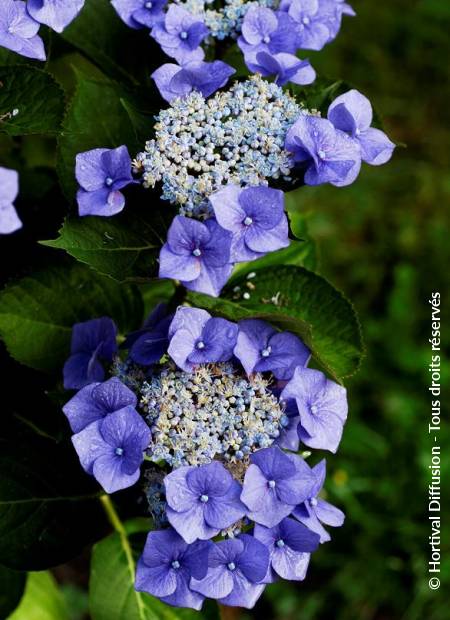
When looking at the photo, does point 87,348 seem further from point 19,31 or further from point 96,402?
point 19,31

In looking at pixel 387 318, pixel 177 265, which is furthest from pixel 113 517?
pixel 387 318

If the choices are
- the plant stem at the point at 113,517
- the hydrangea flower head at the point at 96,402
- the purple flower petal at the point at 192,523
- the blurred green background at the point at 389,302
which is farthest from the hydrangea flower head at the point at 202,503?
the blurred green background at the point at 389,302

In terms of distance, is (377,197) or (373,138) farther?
(377,197)

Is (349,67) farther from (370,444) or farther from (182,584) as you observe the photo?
(182,584)

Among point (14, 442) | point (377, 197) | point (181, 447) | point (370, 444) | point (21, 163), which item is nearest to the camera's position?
point (181, 447)

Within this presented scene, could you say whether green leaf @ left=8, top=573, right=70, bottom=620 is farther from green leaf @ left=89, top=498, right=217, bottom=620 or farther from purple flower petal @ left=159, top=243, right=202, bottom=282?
purple flower petal @ left=159, top=243, right=202, bottom=282

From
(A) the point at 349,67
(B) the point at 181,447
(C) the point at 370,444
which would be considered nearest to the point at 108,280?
(B) the point at 181,447

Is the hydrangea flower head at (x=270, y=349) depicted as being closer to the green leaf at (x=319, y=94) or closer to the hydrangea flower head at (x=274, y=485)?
the hydrangea flower head at (x=274, y=485)

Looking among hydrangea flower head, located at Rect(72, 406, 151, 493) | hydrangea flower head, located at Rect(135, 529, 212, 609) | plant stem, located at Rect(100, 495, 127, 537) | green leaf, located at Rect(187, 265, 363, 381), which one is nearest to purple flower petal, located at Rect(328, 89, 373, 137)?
green leaf, located at Rect(187, 265, 363, 381)
